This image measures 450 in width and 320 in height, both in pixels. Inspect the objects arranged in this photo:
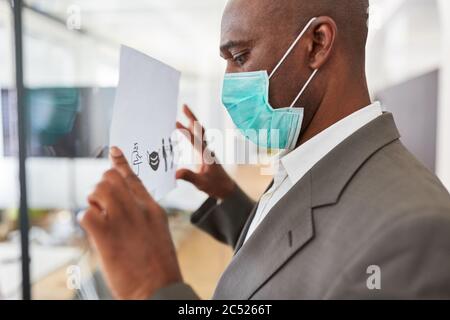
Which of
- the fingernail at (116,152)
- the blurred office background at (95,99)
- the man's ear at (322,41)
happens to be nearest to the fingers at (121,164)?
the fingernail at (116,152)

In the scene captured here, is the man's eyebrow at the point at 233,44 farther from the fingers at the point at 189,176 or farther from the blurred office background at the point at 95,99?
the fingers at the point at 189,176

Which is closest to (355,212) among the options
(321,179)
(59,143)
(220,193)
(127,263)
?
(321,179)

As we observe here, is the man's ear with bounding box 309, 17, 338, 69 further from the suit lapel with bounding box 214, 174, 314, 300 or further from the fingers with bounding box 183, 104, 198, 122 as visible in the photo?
the fingers with bounding box 183, 104, 198, 122

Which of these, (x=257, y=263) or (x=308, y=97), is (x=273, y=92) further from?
(x=257, y=263)

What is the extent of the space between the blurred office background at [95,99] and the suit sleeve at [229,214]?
3 centimetres

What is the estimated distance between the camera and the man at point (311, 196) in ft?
1.53

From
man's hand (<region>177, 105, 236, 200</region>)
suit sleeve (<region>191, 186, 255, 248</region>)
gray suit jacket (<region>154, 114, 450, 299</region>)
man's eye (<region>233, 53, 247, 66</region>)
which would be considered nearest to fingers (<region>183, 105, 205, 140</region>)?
man's hand (<region>177, 105, 236, 200</region>)

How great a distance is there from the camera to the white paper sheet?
644mm

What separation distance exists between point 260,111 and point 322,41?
6.2 inches

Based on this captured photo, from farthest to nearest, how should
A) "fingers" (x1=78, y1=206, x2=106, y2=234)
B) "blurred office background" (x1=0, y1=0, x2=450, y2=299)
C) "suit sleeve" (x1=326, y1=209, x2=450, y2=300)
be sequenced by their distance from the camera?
"blurred office background" (x1=0, y1=0, x2=450, y2=299), "fingers" (x1=78, y1=206, x2=106, y2=234), "suit sleeve" (x1=326, y1=209, x2=450, y2=300)

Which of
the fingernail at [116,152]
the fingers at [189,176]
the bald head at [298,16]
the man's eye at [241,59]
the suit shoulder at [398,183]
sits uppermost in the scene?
the bald head at [298,16]

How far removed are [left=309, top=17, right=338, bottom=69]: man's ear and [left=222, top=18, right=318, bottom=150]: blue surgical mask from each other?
2 cm

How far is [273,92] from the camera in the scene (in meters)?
0.64
